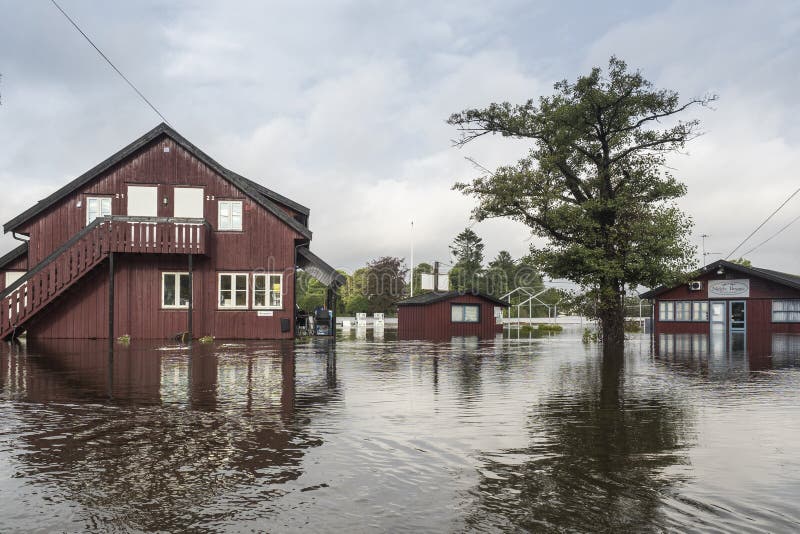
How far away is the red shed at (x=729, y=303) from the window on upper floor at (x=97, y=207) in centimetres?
3214

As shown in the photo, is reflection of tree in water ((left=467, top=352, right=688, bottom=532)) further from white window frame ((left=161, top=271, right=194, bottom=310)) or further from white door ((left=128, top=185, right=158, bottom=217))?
white door ((left=128, top=185, right=158, bottom=217))

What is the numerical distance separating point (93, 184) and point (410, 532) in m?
28.3

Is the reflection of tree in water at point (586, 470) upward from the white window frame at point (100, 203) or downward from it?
downward

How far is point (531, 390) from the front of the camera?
10.9 m

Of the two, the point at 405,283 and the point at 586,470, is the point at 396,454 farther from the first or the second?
the point at 405,283

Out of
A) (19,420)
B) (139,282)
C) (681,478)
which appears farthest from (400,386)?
(139,282)

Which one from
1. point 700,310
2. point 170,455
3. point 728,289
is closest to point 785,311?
point 728,289

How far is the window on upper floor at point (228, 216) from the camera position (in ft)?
95.7

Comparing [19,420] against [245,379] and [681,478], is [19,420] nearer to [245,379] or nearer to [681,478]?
[245,379]

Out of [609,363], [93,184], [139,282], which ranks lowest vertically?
[609,363]

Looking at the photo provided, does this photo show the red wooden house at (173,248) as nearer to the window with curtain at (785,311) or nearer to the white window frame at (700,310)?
the white window frame at (700,310)

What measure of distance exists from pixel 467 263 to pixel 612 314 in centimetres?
7398

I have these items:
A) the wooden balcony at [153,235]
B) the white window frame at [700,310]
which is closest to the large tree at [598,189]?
the wooden balcony at [153,235]

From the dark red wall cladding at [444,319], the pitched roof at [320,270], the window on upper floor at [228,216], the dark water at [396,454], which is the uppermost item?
the window on upper floor at [228,216]
